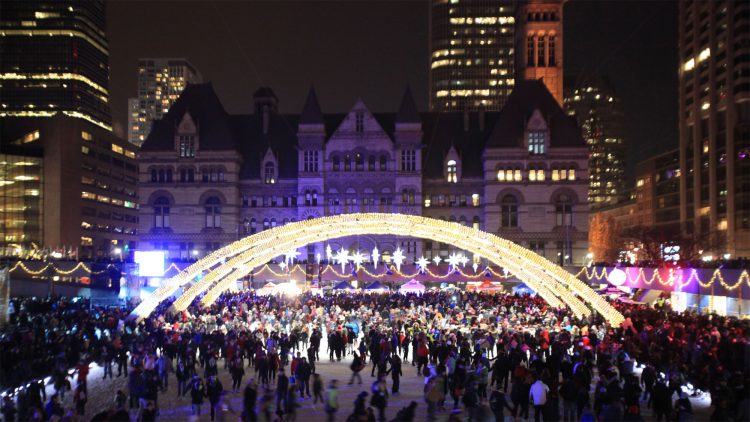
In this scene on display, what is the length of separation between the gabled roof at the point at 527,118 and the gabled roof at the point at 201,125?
28774 mm

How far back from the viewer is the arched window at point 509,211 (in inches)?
2687

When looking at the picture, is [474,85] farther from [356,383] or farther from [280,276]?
[356,383]

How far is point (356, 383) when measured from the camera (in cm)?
2203

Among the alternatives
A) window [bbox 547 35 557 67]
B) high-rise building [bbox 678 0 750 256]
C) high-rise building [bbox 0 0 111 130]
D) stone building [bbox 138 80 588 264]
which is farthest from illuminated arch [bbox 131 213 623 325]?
high-rise building [bbox 0 0 111 130]

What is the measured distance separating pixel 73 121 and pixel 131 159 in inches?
1038

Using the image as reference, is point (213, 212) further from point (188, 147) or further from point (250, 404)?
point (250, 404)

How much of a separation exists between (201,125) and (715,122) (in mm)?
76117

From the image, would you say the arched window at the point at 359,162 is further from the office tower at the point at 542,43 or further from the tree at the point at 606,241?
the tree at the point at 606,241

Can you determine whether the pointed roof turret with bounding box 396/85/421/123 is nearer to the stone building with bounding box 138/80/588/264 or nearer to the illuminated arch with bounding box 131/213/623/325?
the stone building with bounding box 138/80/588/264

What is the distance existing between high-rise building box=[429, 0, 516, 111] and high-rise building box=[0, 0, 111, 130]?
8406 centimetres

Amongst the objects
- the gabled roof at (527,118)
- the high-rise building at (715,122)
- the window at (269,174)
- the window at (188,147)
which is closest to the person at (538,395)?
the gabled roof at (527,118)

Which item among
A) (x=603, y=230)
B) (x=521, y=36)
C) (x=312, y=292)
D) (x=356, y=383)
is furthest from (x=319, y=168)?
(x=603, y=230)

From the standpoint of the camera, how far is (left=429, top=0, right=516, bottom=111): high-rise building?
527ft

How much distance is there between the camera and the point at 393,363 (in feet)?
66.5
